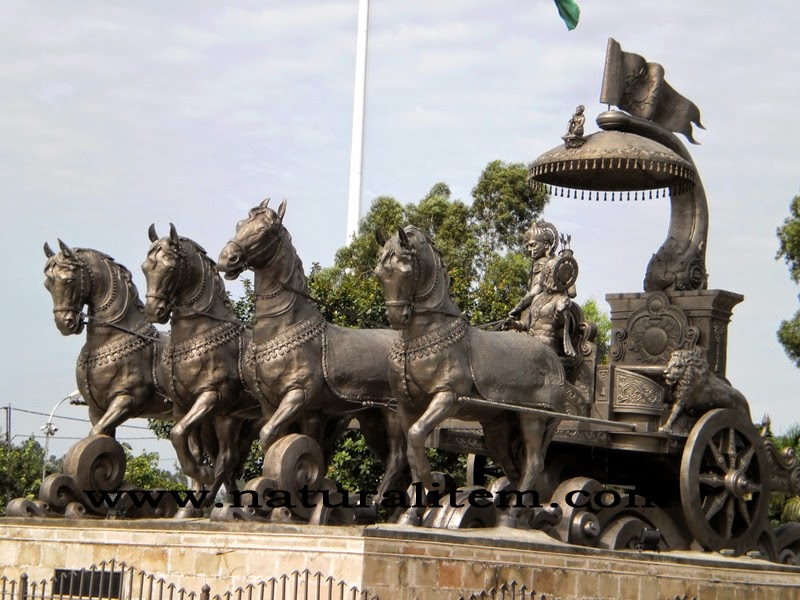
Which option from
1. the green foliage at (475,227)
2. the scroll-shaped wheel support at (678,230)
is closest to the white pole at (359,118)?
the green foliage at (475,227)

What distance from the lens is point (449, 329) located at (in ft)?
40.6

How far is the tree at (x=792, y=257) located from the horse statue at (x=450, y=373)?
57.0 feet

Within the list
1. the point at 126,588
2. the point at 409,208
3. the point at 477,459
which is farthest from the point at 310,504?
the point at 409,208

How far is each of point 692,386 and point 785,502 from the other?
8869mm

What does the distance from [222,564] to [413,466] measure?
68.6 inches

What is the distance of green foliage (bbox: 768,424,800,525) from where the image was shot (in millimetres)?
21797

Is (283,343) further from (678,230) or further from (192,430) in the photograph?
(678,230)

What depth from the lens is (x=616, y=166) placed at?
598 inches

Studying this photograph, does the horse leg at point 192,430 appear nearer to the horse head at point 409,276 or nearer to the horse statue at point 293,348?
the horse statue at point 293,348

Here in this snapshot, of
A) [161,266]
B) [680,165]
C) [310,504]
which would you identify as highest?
[680,165]

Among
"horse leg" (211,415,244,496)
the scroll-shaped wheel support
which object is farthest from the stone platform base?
the scroll-shaped wheel support

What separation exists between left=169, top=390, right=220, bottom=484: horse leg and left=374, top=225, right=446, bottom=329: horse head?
201cm

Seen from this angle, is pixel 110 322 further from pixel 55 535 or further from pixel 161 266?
pixel 55 535

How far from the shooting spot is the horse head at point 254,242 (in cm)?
1259
